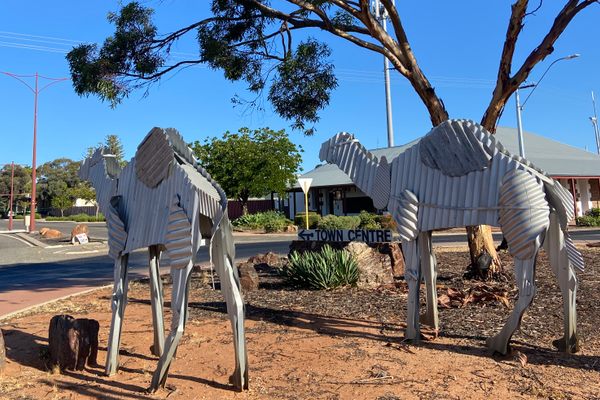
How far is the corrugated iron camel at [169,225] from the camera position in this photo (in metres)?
3.81

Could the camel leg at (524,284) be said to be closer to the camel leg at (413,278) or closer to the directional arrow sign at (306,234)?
the camel leg at (413,278)

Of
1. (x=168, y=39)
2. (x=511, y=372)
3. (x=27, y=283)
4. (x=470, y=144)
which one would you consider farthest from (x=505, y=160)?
(x=27, y=283)

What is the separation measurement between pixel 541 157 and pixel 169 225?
33.5m

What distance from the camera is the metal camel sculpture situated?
4176 mm

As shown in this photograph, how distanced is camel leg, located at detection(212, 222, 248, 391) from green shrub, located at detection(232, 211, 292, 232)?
23.7 metres

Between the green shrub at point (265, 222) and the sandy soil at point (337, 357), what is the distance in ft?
66.8

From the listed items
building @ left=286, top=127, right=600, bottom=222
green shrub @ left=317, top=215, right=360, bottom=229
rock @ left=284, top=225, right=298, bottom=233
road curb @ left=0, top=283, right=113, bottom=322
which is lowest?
road curb @ left=0, top=283, right=113, bottom=322

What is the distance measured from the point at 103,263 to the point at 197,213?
41.1ft

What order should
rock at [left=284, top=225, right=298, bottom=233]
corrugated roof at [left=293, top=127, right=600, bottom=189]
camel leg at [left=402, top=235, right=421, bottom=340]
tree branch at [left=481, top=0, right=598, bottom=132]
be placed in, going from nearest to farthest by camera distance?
camel leg at [left=402, top=235, right=421, bottom=340]
tree branch at [left=481, top=0, right=598, bottom=132]
rock at [left=284, top=225, right=298, bottom=233]
corrugated roof at [left=293, top=127, right=600, bottom=189]

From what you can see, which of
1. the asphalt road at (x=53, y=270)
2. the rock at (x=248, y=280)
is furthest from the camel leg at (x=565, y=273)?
the asphalt road at (x=53, y=270)

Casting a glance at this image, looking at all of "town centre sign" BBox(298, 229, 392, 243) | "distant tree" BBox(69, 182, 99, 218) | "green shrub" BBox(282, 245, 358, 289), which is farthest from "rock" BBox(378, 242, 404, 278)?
"distant tree" BBox(69, 182, 99, 218)

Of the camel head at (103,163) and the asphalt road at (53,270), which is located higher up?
the camel head at (103,163)

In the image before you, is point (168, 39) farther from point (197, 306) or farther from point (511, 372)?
point (511, 372)

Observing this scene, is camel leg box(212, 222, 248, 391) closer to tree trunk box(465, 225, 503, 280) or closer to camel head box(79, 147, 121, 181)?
camel head box(79, 147, 121, 181)
